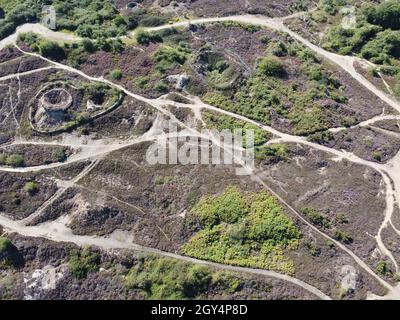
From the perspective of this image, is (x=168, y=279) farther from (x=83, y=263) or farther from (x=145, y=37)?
(x=145, y=37)

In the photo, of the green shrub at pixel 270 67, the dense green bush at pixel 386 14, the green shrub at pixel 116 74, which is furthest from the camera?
the dense green bush at pixel 386 14

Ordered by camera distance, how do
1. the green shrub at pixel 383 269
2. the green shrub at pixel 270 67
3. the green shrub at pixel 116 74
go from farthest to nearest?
the green shrub at pixel 116 74
the green shrub at pixel 270 67
the green shrub at pixel 383 269

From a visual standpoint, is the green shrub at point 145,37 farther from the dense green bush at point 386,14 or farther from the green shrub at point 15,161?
the dense green bush at point 386,14

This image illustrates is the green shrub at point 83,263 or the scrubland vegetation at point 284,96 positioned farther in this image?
the scrubland vegetation at point 284,96

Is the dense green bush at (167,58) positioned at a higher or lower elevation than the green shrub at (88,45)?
lower

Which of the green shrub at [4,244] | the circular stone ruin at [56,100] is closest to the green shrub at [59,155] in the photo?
the circular stone ruin at [56,100]

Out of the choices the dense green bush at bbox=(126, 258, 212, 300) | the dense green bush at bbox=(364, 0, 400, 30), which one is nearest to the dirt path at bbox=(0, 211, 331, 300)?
the dense green bush at bbox=(126, 258, 212, 300)

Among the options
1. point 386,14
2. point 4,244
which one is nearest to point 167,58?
point 4,244

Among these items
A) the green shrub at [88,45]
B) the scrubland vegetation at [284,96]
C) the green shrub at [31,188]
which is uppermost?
the green shrub at [88,45]
